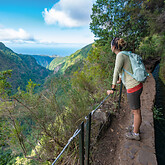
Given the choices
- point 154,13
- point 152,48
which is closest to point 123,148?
point 154,13

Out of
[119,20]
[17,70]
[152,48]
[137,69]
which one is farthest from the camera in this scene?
[17,70]

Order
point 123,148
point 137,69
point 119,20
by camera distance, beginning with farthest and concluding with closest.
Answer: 1. point 119,20
2. point 123,148
3. point 137,69

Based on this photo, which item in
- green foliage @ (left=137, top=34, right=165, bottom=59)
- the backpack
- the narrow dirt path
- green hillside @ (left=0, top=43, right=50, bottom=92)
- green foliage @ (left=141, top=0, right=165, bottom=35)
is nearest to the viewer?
the backpack

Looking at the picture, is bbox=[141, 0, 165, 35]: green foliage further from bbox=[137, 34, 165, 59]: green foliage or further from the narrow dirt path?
the narrow dirt path

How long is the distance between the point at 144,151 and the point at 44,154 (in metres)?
1.64

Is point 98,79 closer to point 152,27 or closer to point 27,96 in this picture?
point 27,96

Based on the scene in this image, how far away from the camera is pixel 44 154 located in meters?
1.76

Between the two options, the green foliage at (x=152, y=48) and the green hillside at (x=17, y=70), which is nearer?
the green foliage at (x=152, y=48)

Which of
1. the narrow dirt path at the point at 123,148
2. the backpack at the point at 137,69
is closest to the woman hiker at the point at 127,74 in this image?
the backpack at the point at 137,69

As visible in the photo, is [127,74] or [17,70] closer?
[127,74]

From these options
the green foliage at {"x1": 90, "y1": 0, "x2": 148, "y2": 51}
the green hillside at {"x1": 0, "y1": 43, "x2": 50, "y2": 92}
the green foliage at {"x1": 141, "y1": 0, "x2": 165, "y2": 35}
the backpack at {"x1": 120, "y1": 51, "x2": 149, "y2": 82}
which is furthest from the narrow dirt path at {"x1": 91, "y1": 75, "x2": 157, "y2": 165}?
the green hillside at {"x1": 0, "y1": 43, "x2": 50, "y2": 92}

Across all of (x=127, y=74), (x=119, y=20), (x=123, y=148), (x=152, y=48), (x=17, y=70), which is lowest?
(x=17, y=70)

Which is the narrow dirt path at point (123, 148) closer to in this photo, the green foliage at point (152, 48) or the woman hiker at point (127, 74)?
the woman hiker at point (127, 74)

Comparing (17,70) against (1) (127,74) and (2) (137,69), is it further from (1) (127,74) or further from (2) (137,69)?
(2) (137,69)
